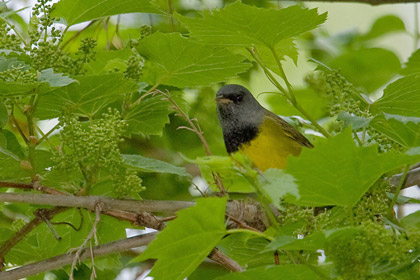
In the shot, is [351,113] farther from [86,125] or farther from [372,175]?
[86,125]

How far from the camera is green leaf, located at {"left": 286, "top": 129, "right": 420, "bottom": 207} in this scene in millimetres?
1801

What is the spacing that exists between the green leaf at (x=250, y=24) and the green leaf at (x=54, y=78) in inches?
15.7

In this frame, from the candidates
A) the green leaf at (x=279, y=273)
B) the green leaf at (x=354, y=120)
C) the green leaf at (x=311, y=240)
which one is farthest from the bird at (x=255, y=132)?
the green leaf at (x=311, y=240)

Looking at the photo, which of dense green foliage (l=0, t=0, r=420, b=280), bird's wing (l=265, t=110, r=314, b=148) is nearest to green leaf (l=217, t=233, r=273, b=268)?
dense green foliage (l=0, t=0, r=420, b=280)

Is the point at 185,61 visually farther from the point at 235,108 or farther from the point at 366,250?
the point at 235,108

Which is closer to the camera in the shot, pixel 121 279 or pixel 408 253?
pixel 408 253

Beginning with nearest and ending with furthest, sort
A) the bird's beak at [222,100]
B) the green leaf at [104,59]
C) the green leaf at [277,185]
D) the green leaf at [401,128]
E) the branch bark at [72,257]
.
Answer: the green leaf at [277,185]
the green leaf at [401,128]
the branch bark at [72,257]
the green leaf at [104,59]
the bird's beak at [222,100]

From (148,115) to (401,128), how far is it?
A: 3.17 feet

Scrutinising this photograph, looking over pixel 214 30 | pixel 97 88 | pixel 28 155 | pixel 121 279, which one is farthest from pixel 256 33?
pixel 121 279

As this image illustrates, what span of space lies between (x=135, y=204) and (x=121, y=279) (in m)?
1.21

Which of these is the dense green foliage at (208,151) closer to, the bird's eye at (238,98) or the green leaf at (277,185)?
the green leaf at (277,185)

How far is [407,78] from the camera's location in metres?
2.30

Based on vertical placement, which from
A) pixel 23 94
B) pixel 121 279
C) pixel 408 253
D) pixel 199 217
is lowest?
pixel 121 279

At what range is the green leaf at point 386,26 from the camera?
439 cm
